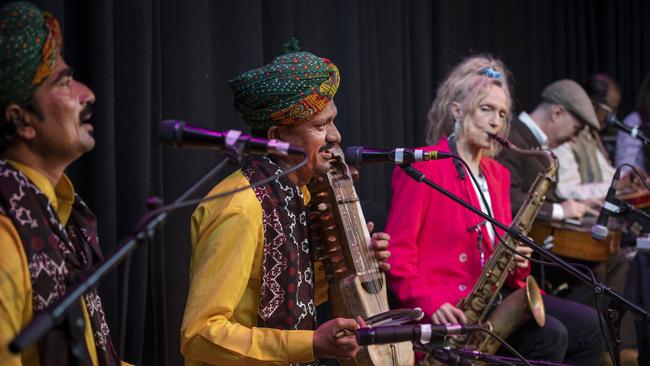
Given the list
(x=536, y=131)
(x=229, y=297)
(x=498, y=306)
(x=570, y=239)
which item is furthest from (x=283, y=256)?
(x=536, y=131)

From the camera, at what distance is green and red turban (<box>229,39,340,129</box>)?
2373 millimetres

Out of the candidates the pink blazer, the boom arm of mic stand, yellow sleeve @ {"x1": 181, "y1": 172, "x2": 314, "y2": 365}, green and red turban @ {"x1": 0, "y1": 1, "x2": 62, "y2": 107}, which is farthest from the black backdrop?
the boom arm of mic stand

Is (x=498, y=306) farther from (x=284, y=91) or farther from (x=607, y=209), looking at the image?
(x=284, y=91)

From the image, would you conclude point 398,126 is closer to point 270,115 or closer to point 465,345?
point 465,345

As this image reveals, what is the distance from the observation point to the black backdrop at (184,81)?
2662 mm

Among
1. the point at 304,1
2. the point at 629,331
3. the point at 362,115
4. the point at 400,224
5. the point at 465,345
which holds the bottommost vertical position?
the point at 629,331

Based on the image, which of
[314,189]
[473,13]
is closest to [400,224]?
[314,189]

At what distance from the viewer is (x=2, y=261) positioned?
167 cm

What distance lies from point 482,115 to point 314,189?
1373 mm

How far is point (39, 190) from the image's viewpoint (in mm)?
1794

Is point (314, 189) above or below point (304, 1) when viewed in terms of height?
below

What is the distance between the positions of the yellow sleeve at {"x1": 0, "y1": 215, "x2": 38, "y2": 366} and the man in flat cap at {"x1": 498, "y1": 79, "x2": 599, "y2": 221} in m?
2.85

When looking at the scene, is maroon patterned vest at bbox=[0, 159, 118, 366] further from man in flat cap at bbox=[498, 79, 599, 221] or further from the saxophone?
man in flat cap at bbox=[498, 79, 599, 221]

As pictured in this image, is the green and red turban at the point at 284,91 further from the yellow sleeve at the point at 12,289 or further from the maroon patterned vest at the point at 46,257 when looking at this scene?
the yellow sleeve at the point at 12,289
